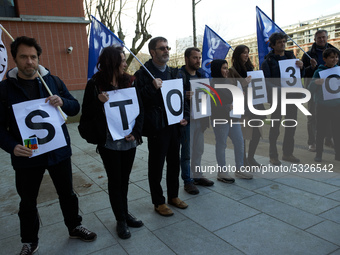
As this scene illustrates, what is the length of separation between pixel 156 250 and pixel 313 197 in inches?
89.2

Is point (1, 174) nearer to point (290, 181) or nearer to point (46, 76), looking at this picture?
point (46, 76)

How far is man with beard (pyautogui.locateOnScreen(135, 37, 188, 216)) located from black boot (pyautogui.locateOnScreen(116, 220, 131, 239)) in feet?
→ 1.91

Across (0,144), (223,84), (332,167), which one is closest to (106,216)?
(0,144)

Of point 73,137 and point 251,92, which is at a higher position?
point 251,92

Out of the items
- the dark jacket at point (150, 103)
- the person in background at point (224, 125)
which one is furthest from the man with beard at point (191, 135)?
the dark jacket at point (150, 103)

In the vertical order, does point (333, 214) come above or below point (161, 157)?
below

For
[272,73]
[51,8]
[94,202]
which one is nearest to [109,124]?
[94,202]

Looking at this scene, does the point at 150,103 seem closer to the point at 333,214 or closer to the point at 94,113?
the point at 94,113

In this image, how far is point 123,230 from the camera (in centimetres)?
306

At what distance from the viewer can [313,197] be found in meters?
3.81

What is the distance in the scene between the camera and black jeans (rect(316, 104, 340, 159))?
5.29 meters

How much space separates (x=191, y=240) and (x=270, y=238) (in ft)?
2.55

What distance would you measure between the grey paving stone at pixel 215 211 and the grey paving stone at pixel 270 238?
0.13m

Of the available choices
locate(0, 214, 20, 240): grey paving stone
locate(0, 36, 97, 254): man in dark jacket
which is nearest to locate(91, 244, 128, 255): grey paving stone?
locate(0, 36, 97, 254): man in dark jacket
